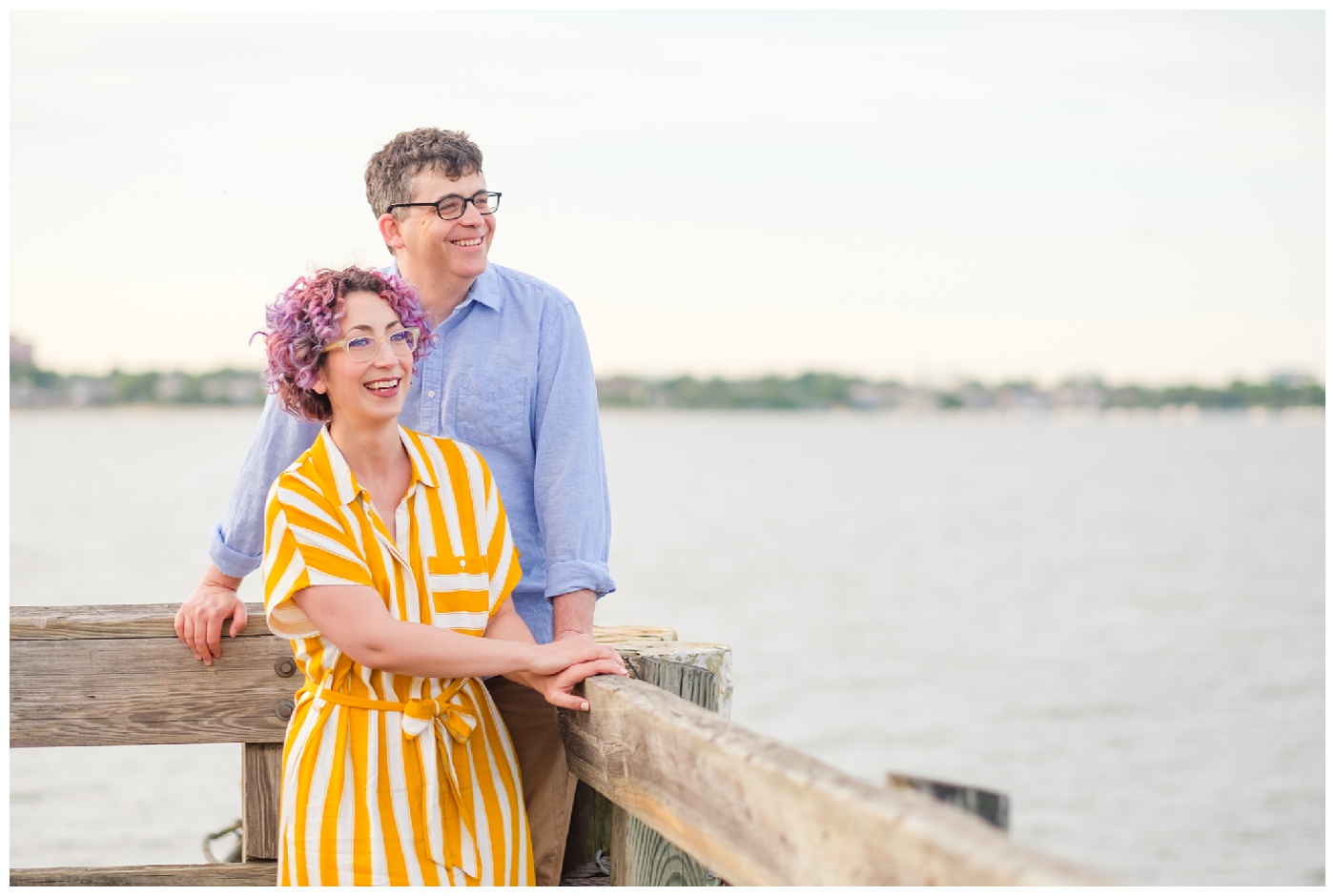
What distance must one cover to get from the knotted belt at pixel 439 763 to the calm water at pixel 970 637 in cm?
100

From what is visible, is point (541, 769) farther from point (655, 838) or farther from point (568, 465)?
point (568, 465)

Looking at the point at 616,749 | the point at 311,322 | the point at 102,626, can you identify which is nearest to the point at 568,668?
the point at 616,749

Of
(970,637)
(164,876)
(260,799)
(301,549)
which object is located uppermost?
(301,549)

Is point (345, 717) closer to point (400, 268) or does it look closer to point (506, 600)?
point (506, 600)

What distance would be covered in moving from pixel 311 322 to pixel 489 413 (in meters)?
0.45

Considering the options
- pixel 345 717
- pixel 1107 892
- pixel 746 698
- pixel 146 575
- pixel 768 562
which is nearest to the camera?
pixel 1107 892

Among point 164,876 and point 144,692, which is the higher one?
point 144,692

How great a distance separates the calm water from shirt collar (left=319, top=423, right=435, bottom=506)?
1242 millimetres

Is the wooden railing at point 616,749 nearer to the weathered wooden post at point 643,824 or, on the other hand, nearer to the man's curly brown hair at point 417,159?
the weathered wooden post at point 643,824

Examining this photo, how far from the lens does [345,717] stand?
2.29 m

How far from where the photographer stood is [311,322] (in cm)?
237

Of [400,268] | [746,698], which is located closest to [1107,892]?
[400,268]

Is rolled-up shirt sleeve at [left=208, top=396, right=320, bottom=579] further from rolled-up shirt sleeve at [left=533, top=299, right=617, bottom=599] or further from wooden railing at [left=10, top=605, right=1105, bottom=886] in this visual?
rolled-up shirt sleeve at [left=533, top=299, right=617, bottom=599]

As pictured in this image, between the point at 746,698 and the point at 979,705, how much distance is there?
407 cm
